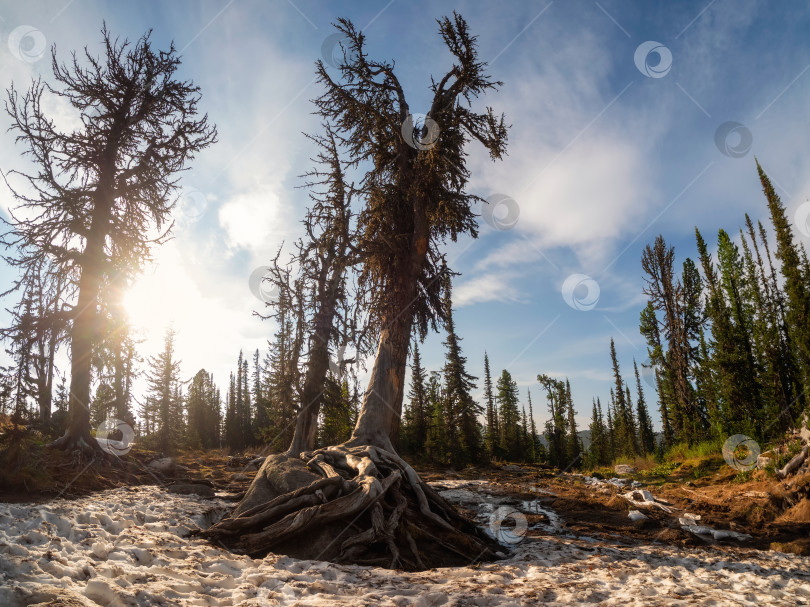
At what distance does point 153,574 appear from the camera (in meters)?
3.70

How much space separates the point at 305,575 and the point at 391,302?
673 centimetres

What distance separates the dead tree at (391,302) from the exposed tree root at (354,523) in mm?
19

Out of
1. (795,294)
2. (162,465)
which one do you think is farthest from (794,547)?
(795,294)

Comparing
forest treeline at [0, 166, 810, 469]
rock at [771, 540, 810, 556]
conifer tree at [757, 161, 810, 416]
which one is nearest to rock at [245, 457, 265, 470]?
forest treeline at [0, 166, 810, 469]

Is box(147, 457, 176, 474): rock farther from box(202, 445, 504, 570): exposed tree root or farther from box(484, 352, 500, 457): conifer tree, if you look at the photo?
box(484, 352, 500, 457): conifer tree

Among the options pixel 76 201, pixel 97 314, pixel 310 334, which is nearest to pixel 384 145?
pixel 310 334

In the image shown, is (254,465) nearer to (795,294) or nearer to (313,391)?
(313,391)

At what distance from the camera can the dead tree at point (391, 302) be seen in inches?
234

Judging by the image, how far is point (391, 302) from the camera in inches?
406

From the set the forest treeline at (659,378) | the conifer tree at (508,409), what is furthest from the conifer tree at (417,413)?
the conifer tree at (508,409)

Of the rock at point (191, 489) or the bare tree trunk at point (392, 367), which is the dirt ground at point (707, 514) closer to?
the bare tree trunk at point (392, 367)

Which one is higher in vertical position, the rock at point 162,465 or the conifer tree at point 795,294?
the conifer tree at point 795,294

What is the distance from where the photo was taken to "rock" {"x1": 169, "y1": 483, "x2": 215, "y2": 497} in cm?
907

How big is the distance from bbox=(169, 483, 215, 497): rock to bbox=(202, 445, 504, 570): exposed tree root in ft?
9.17
